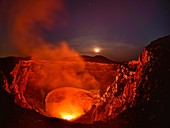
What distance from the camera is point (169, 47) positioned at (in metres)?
8.23

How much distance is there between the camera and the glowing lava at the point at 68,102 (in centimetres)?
1532

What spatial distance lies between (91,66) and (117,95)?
4.66 m

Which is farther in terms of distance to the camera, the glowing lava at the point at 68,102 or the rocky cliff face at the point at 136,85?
the glowing lava at the point at 68,102

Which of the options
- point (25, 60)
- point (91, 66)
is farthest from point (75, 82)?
point (25, 60)

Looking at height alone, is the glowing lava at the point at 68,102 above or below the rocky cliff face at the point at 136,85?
below

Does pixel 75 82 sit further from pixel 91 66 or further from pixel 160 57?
pixel 160 57

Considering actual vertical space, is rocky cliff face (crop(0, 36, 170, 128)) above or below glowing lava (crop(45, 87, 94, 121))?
above

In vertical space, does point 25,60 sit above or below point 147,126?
above

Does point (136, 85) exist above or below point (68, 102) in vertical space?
above

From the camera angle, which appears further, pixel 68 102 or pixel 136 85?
pixel 68 102

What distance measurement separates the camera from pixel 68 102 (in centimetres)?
1623

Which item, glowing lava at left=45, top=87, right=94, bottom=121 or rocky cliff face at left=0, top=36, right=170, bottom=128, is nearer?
rocky cliff face at left=0, top=36, right=170, bottom=128

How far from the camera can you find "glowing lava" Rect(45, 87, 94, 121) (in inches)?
603

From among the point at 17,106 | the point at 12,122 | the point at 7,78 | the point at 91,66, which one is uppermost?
the point at 91,66
